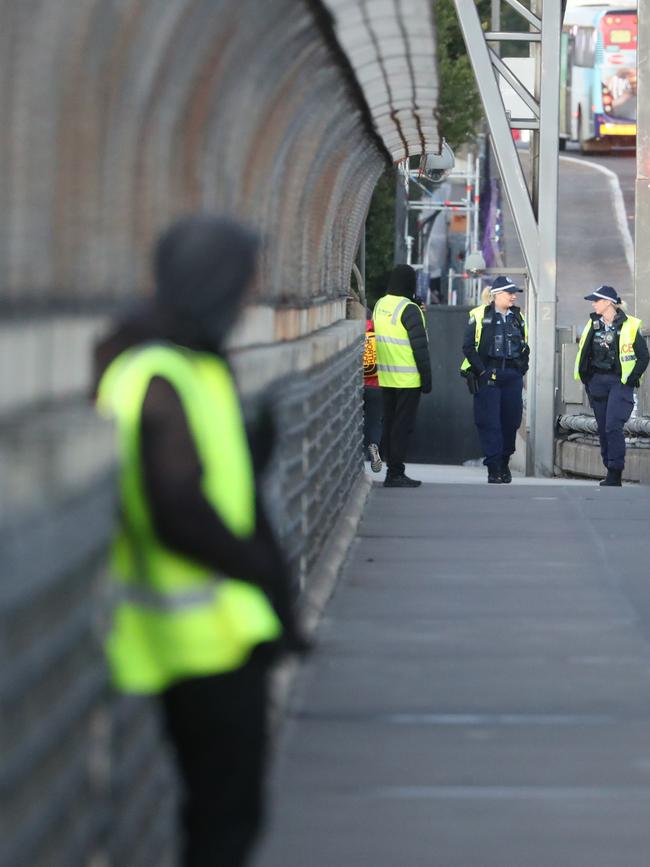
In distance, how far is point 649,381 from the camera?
18.2m

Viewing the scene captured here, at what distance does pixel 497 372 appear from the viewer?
16.1 m

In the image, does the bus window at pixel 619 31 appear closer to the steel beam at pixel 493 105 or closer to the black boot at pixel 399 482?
the steel beam at pixel 493 105

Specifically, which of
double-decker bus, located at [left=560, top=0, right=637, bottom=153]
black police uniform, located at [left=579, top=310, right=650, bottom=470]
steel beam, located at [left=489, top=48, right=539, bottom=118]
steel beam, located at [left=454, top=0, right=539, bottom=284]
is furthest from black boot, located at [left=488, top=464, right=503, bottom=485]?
double-decker bus, located at [left=560, top=0, right=637, bottom=153]

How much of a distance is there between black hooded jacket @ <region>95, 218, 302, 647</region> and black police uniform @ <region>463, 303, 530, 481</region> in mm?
12280

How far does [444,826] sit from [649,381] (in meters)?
13.1

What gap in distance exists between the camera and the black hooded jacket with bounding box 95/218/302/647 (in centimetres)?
351

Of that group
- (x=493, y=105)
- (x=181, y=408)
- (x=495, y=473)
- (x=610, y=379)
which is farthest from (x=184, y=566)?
(x=493, y=105)

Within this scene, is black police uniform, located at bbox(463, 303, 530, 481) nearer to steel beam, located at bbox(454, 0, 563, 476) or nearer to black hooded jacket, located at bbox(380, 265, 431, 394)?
black hooded jacket, located at bbox(380, 265, 431, 394)

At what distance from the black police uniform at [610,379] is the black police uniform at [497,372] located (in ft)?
1.68

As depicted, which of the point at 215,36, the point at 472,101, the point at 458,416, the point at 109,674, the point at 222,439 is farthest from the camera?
the point at 472,101

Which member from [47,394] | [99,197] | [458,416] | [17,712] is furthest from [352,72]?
[458,416]

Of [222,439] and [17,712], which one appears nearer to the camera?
[17,712]

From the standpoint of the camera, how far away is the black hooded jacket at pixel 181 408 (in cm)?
351

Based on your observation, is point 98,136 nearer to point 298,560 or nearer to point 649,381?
point 298,560
